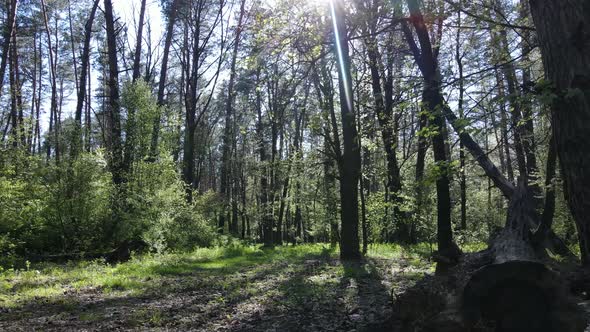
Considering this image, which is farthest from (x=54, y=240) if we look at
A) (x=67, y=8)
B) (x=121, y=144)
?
(x=67, y=8)

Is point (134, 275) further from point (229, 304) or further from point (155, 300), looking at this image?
point (229, 304)

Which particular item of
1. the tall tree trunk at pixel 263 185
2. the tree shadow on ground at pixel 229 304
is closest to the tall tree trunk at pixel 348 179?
the tree shadow on ground at pixel 229 304

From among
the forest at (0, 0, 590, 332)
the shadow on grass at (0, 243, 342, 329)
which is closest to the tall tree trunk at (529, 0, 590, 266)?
the forest at (0, 0, 590, 332)

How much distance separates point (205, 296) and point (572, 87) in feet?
20.2

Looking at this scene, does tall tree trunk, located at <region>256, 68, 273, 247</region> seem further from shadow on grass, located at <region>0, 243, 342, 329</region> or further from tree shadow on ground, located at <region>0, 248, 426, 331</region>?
tree shadow on ground, located at <region>0, 248, 426, 331</region>

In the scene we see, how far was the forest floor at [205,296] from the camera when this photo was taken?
5492 mm

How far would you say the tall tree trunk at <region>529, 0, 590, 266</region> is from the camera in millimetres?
3301

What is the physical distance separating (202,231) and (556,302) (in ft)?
52.6

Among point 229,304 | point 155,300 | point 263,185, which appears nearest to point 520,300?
point 229,304

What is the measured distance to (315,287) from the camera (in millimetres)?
7609

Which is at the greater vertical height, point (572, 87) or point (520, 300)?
point (572, 87)

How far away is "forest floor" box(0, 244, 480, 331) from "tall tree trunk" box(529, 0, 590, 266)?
2263 millimetres

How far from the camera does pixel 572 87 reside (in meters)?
3.31

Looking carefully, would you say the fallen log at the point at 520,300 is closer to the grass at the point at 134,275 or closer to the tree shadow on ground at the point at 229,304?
the tree shadow on ground at the point at 229,304
